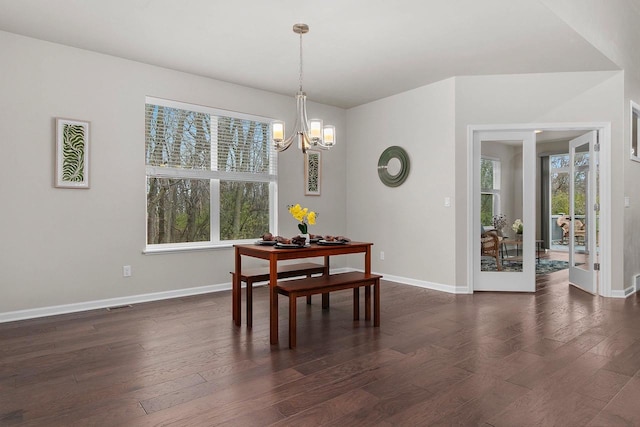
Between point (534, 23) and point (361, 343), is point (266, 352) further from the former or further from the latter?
point (534, 23)

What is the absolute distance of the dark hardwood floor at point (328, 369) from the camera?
77.0 inches

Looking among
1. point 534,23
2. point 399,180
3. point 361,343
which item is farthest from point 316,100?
point 361,343

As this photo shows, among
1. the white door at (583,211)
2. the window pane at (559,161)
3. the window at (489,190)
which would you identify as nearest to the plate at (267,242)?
the window at (489,190)

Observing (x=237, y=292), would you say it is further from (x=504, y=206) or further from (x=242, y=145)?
(x=504, y=206)

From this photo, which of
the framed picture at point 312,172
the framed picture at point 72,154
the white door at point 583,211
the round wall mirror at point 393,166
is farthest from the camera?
the framed picture at point 312,172

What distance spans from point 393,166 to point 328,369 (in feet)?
11.8

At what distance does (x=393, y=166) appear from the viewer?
5562 mm

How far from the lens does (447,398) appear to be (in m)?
2.11

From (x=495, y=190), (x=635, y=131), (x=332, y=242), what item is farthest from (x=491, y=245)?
(x=332, y=242)

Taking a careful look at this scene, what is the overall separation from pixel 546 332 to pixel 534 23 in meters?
2.54

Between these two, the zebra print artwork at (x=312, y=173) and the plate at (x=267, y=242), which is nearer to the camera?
the plate at (x=267, y=242)

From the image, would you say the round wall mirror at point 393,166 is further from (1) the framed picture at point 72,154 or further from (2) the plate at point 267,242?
(1) the framed picture at point 72,154

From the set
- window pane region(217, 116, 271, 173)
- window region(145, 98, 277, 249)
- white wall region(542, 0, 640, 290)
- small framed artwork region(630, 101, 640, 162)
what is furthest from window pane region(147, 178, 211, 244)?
small framed artwork region(630, 101, 640, 162)

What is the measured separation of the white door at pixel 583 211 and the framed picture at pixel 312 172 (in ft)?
10.8
